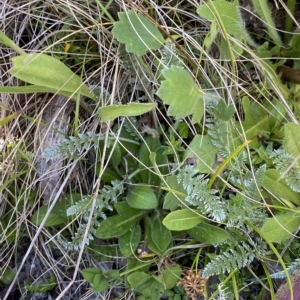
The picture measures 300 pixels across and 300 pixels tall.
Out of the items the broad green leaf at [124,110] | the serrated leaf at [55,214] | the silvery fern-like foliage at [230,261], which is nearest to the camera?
the broad green leaf at [124,110]

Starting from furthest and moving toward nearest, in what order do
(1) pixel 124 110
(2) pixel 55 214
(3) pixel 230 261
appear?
(2) pixel 55 214, (3) pixel 230 261, (1) pixel 124 110

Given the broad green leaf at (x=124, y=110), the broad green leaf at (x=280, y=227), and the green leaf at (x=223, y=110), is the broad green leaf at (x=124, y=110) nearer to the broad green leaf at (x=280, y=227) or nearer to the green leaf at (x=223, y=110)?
the green leaf at (x=223, y=110)

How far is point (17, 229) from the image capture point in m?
1.08

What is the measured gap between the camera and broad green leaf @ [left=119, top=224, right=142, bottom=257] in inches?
39.2

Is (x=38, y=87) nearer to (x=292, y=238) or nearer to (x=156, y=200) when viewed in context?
(x=156, y=200)

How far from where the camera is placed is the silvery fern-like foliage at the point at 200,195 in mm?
894

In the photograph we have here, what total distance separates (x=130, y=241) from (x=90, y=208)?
12cm

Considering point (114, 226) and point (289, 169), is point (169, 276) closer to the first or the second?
point (114, 226)

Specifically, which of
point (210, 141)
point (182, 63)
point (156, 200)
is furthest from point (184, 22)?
point (156, 200)

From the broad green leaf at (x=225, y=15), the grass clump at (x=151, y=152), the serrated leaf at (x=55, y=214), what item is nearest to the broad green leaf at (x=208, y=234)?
the grass clump at (x=151, y=152)

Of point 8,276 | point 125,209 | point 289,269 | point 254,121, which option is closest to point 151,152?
point 125,209

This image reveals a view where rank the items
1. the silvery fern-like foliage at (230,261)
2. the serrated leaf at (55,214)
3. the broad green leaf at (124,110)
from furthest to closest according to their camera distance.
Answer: the serrated leaf at (55,214), the silvery fern-like foliage at (230,261), the broad green leaf at (124,110)

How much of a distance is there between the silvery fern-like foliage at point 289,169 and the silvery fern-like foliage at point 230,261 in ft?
0.56

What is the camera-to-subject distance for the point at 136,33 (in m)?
0.89
